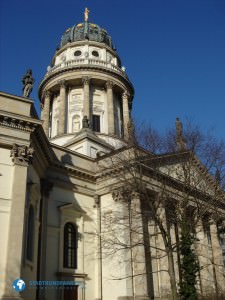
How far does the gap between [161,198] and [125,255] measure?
17.6 ft

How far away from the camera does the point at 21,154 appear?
19.3 m

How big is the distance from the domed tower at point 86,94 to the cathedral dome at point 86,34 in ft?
2.02

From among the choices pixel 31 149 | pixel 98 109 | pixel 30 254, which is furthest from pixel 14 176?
pixel 98 109

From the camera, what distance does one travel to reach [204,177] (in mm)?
22812

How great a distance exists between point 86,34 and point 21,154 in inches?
1144

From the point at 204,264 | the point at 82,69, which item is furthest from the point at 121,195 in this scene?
the point at 82,69

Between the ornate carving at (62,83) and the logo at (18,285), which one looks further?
the ornate carving at (62,83)

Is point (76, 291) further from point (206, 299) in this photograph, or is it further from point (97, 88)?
point (97, 88)

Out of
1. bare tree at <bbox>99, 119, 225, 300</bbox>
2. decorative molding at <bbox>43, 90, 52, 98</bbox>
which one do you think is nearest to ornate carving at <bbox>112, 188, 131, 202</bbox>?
bare tree at <bbox>99, 119, 225, 300</bbox>

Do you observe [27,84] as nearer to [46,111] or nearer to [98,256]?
[98,256]

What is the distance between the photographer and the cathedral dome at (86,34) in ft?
146

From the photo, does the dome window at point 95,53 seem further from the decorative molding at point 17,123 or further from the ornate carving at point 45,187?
the decorative molding at point 17,123

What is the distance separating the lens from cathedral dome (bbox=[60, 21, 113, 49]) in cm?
4456

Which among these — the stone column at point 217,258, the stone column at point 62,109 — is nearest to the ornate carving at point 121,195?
the stone column at point 217,258
